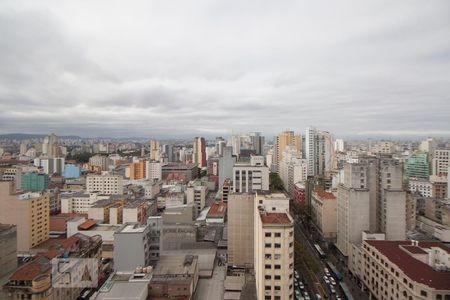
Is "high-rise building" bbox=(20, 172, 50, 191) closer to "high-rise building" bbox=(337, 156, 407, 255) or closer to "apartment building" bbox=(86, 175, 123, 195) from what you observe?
"apartment building" bbox=(86, 175, 123, 195)

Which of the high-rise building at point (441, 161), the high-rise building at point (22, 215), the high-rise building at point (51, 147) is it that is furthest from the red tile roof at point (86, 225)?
the high-rise building at point (51, 147)

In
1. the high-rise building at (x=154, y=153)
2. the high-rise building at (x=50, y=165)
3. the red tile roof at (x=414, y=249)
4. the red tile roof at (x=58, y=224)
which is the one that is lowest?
the red tile roof at (x=58, y=224)

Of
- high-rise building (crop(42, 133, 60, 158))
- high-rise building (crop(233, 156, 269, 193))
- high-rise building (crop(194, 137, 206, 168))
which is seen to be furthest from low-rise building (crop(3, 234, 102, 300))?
high-rise building (crop(42, 133, 60, 158))

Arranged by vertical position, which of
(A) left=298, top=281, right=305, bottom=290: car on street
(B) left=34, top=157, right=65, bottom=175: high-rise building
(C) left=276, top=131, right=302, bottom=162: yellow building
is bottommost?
(A) left=298, top=281, right=305, bottom=290: car on street

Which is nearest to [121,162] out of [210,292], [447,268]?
[210,292]

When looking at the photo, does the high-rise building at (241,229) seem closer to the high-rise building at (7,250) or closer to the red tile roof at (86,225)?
the red tile roof at (86,225)

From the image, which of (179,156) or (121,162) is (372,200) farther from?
(179,156)
